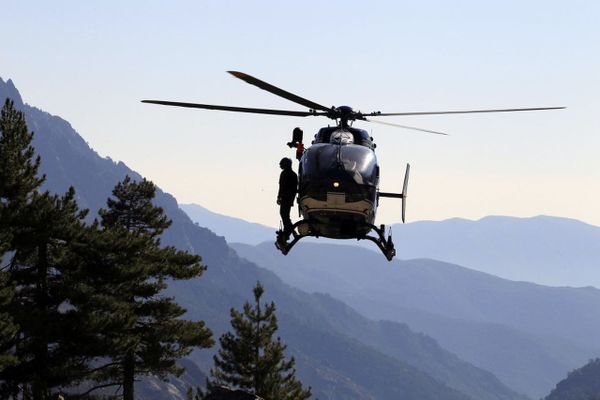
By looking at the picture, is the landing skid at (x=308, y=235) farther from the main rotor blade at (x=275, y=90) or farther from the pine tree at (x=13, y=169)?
the pine tree at (x=13, y=169)

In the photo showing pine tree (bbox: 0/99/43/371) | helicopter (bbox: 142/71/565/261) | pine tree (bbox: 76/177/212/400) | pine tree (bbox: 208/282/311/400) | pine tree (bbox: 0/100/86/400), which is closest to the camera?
helicopter (bbox: 142/71/565/261)

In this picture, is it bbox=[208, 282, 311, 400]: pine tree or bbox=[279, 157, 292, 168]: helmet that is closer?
bbox=[279, 157, 292, 168]: helmet

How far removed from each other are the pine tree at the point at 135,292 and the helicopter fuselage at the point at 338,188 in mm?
15906

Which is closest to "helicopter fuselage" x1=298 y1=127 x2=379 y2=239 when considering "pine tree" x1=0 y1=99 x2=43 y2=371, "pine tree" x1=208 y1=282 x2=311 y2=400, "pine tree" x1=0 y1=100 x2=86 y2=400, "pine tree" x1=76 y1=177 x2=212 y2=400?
"pine tree" x1=0 y1=100 x2=86 y2=400

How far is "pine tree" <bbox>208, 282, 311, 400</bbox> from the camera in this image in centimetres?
5650

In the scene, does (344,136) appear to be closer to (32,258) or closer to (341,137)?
(341,137)

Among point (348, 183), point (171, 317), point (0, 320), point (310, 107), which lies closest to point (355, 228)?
point (348, 183)

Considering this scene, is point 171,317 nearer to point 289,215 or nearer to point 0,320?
point 0,320

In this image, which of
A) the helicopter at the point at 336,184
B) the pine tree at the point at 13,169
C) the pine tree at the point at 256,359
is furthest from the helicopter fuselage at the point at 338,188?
the pine tree at the point at 256,359

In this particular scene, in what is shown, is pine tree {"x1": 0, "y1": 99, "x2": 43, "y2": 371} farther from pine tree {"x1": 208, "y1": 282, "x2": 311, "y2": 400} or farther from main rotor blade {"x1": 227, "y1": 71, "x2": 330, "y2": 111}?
pine tree {"x1": 208, "y1": 282, "x2": 311, "y2": 400}

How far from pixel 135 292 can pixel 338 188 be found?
22.7 metres

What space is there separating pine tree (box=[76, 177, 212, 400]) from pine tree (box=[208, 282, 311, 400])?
35.5ft

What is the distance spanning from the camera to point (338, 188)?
21.8 metres

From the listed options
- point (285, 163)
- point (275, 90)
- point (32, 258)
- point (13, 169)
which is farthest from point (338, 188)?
point (32, 258)
